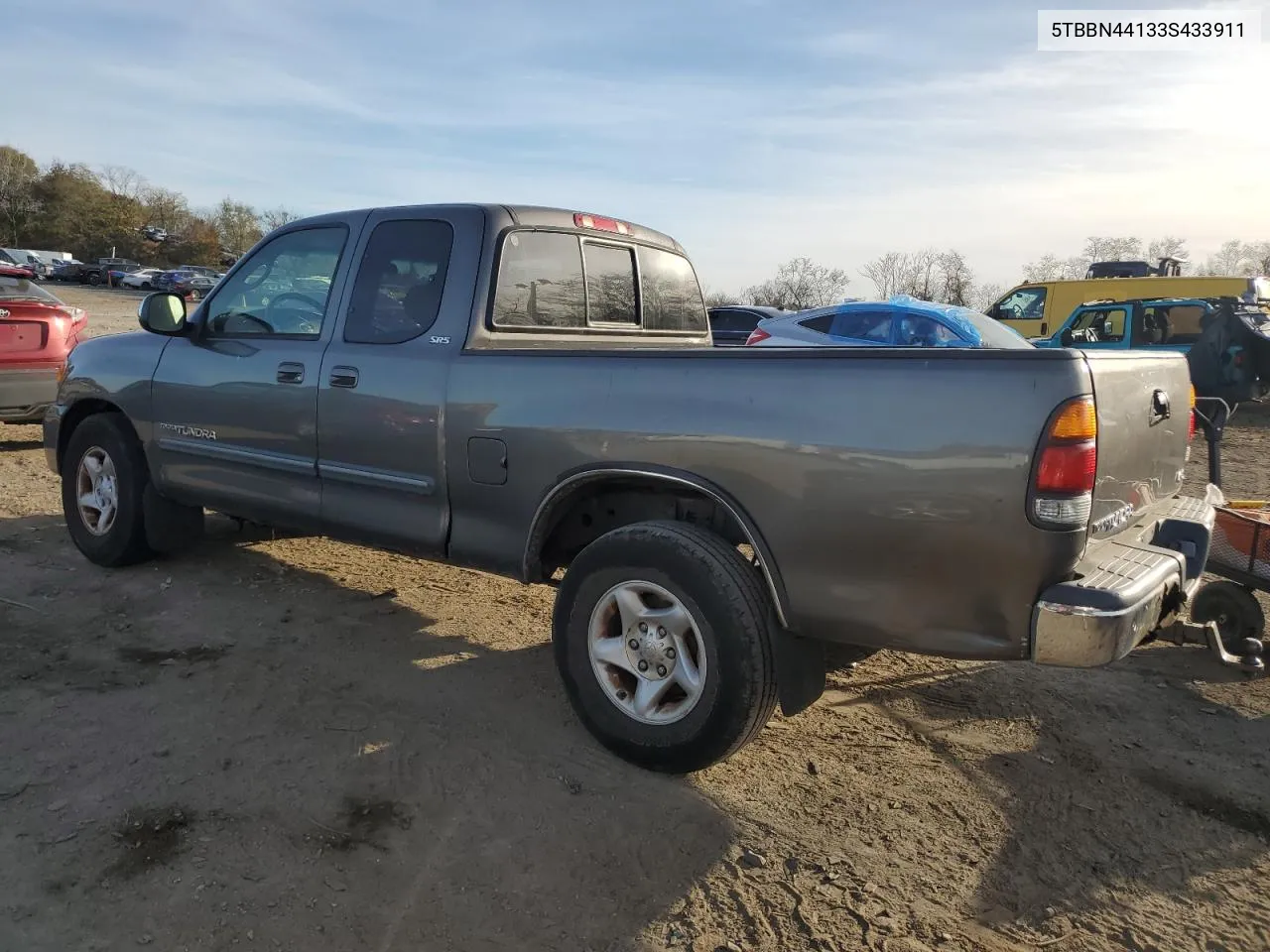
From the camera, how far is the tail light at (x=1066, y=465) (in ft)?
7.78

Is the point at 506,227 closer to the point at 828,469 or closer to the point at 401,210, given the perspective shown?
the point at 401,210

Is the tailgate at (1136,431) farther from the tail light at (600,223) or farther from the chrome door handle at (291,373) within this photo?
the chrome door handle at (291,373)

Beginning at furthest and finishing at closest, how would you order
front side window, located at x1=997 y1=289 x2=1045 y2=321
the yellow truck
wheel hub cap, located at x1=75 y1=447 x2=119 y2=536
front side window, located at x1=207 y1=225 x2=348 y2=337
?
front side window, located at x1=997 y1=289 x2=1045 y2=321, the yellow truck, wheel hub cap, located at x1=75 y1=447 x2=119 y2=536, front side window, located at x1=207 y1=225 x2=348 y2=337

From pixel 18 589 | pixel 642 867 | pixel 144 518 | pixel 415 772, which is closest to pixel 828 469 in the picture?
pixel 642 867

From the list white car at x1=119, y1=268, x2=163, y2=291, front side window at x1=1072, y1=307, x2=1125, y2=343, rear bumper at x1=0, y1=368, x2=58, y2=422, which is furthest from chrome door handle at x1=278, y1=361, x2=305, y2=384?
white car at x1=119, y1=268, x2=163, y2=291

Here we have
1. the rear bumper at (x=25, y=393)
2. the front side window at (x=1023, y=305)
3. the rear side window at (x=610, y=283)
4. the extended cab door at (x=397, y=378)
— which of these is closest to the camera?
the extended cab door at (x=397, y=378)

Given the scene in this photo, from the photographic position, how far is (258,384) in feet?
14.0

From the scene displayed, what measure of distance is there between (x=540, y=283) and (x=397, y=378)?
0.76m

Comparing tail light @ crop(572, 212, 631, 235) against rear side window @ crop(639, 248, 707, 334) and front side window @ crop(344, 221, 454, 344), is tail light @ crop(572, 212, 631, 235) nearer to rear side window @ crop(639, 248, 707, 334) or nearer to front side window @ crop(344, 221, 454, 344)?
rear side window @ crop(639, 248, 707, 334)

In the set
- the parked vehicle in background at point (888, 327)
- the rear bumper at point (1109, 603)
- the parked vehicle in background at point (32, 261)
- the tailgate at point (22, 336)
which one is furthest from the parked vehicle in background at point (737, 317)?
the parked vehicle in background at point (32, 261)

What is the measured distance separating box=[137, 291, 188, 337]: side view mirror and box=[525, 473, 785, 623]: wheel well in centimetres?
244

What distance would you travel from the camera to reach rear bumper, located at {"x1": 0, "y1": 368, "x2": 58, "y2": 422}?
7.90 m

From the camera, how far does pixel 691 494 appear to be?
126 inches

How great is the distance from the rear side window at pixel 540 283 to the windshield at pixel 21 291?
665cm
